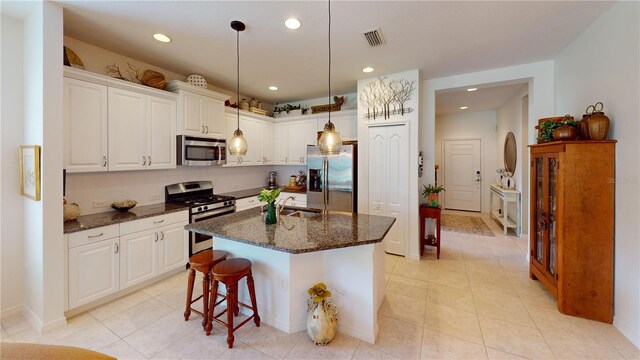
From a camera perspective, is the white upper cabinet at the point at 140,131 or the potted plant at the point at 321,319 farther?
the white upper cabinet at the point at 140,131

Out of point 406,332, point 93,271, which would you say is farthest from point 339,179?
point 93,271

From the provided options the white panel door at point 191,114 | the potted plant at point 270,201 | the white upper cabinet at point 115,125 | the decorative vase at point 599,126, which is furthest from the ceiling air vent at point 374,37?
the white upper cabinet at point 115,125

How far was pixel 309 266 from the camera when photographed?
2.22 meters

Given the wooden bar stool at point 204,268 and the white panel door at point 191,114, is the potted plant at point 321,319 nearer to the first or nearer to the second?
the wooden bar stool at point 204,268

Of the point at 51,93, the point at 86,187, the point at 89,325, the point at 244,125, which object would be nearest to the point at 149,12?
the point at 51,93

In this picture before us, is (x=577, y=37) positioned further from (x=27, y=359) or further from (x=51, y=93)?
(x=51, y=93)

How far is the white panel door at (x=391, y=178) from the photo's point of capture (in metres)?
3.84

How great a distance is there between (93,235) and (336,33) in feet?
10.3

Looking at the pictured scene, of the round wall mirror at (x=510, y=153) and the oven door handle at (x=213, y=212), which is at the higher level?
the round wall mirror at (x=510, y=153)

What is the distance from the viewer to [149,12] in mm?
2297

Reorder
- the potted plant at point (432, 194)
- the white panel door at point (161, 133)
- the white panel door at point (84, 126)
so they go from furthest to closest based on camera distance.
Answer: the potted plant at point (432, 194) → the white panel door at point (161, 133) → the white panel door at point (84, 126)

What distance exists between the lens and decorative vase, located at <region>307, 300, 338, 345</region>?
2.00 metres

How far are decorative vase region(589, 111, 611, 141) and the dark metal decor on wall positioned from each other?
6.26ft

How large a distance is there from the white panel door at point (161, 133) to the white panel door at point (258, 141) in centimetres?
156
